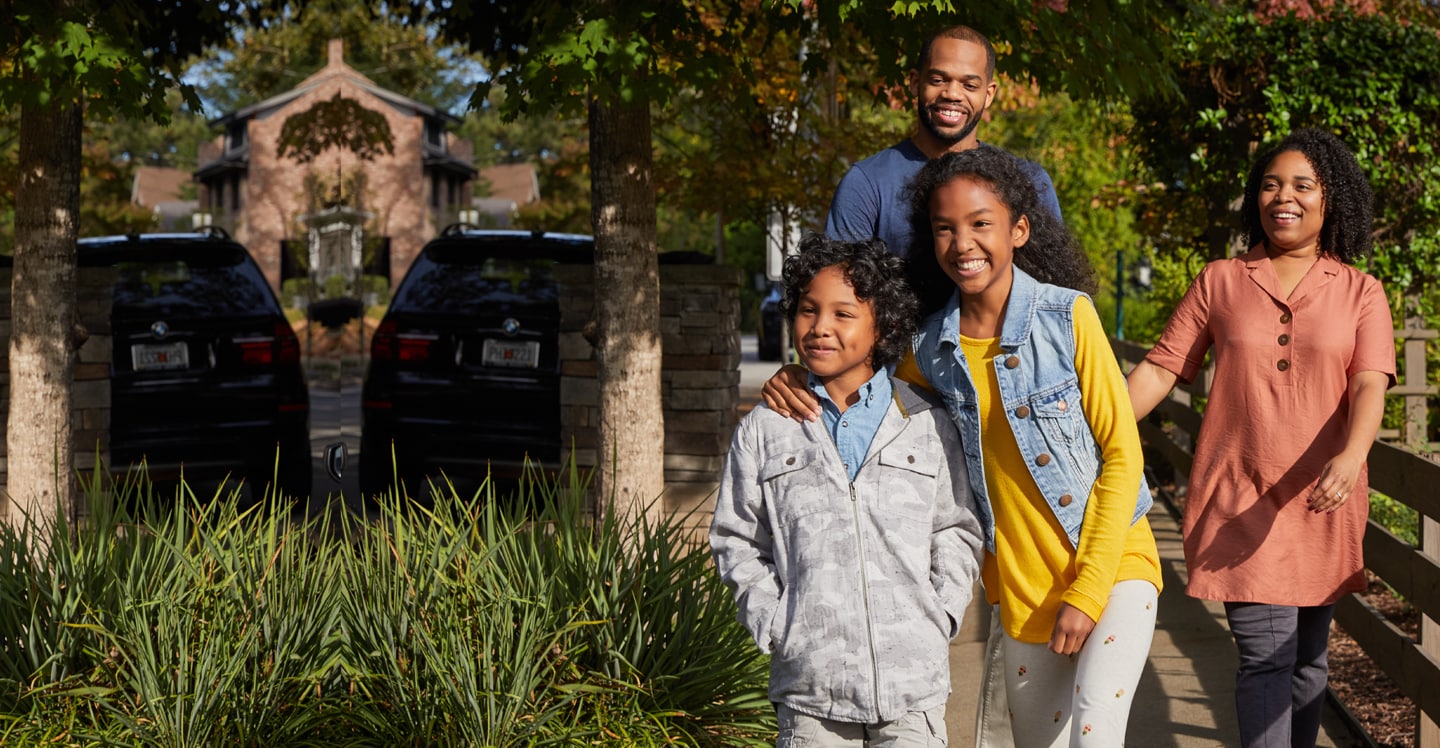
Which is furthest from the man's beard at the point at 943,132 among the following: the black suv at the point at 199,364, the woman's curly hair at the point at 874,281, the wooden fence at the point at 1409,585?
the black suv at the point at 199,364

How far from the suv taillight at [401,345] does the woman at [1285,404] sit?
6.14 metres

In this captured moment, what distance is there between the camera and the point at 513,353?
9.55 m

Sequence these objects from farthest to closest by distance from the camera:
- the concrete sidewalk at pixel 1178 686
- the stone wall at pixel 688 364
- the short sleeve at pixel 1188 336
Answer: the stone wall at pixel 688 364 → the concrete sidewalk at pixel 1178 686 → the short sleeve at pixel 1188 336

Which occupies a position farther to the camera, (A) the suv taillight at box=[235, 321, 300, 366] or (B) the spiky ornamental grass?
(A) the suv taillight at box=[235, 321, 300, 366]

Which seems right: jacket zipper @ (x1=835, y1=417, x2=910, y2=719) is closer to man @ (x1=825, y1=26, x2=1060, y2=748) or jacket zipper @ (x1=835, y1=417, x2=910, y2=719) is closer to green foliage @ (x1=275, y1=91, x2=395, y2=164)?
man @ (x1=825, y1=26, x2=1060, y2=748)

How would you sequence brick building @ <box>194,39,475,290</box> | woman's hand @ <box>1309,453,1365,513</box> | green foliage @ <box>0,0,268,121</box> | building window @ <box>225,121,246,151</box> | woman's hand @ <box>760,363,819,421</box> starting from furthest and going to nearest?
building window @ <box>225,121,246,151</box> < brick building @ <box>194,39,475,290</box> < green foliage @ <box>0,0,268,121</box> < woman's hand @ <box>1309,453,1365,513</box> < woman's hand @ <box>760,363,819,421</box>

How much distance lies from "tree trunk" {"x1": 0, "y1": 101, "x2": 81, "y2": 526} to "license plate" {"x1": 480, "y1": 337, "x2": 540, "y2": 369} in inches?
116

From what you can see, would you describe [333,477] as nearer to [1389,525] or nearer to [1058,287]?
[1058,287]

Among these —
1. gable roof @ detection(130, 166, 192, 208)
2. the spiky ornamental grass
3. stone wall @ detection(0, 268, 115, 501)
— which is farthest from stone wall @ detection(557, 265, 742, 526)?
gable roof @ detection(130, 166, 192, 208)

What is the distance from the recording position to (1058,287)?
10.5 feet

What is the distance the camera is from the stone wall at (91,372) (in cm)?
911

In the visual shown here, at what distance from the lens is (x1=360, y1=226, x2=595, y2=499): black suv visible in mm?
9555

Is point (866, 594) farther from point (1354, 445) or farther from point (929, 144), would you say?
point (1354, 445)

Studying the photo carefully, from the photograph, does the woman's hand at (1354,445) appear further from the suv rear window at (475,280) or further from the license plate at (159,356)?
the license plate at (159,356)
